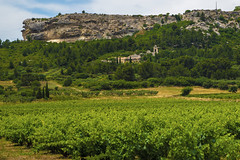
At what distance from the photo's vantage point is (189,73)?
11950cm

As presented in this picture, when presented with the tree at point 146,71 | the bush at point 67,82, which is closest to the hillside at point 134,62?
the bush at point 67,82

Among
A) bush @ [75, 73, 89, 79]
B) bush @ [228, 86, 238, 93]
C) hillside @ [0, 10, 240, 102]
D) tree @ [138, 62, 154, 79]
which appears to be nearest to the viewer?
bush @ [228, 86, 238, 93]

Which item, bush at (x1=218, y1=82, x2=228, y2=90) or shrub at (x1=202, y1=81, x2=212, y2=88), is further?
shrub at (x1=202, y1=81, x2=212, y2=88)

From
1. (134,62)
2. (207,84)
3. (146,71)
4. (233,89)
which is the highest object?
(134,62)

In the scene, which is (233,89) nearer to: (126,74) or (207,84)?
(207,84)

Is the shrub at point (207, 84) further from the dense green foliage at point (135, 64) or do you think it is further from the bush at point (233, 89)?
the bush at point (233, 89)

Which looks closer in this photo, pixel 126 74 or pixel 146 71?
pixel 126 74

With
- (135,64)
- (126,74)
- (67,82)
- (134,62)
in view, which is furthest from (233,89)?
(134,62)

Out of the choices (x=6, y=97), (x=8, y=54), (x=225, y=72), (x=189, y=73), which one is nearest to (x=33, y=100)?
(x=6, y=97)

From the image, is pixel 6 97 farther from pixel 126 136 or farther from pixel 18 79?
pixel 126 136

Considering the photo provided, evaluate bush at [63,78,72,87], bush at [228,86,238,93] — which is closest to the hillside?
bush at [63,78,72,87]

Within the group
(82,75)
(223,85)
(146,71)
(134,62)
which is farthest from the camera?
(134,62)

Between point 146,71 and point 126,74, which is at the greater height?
point 146,71

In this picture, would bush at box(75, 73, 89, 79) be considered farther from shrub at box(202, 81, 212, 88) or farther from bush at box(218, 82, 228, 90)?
bush at box(218, 82, 228, 90)
